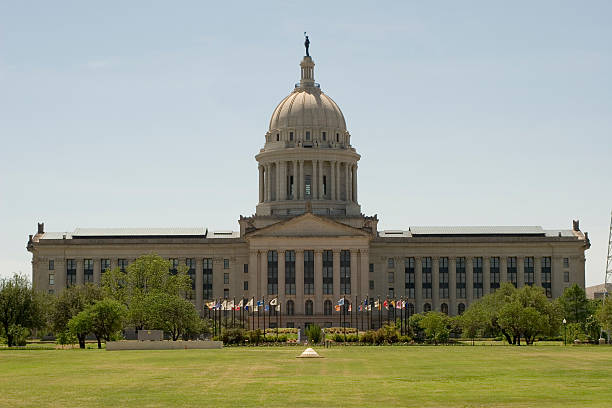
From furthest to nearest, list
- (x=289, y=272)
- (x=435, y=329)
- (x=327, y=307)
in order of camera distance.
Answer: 1. (x=289, y=272)
2. (x=327, y=307)
3. (x=435, y=329)

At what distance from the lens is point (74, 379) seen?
6325cm

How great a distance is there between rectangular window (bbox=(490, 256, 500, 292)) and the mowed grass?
104 m

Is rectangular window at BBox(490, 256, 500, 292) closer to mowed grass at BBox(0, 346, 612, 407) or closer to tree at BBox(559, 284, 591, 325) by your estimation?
tree at BBox(559, 284, 591, 325)

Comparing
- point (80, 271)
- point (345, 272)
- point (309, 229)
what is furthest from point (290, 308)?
point (80, 271)

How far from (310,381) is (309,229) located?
124921 mm

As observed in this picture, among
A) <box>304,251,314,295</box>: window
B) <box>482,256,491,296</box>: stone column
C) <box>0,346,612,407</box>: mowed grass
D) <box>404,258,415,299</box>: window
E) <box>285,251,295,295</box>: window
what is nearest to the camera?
<box>0,346,612,407</box>: mowed grass

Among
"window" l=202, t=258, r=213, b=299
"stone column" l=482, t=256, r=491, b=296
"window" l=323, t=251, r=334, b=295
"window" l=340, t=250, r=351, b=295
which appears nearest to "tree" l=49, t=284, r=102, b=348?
"window" l=323, t=251, r=334, b=295

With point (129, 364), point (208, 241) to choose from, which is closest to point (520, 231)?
point (208, 241)

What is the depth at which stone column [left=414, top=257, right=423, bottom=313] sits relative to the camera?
7485 inches

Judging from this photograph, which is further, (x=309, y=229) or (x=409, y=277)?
(x=409, y=277)

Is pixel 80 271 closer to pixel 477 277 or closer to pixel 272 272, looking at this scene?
pixel 272 272

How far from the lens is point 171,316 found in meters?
126

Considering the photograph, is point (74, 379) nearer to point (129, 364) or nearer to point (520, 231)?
point (129, 364)

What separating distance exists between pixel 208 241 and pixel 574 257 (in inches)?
2446
